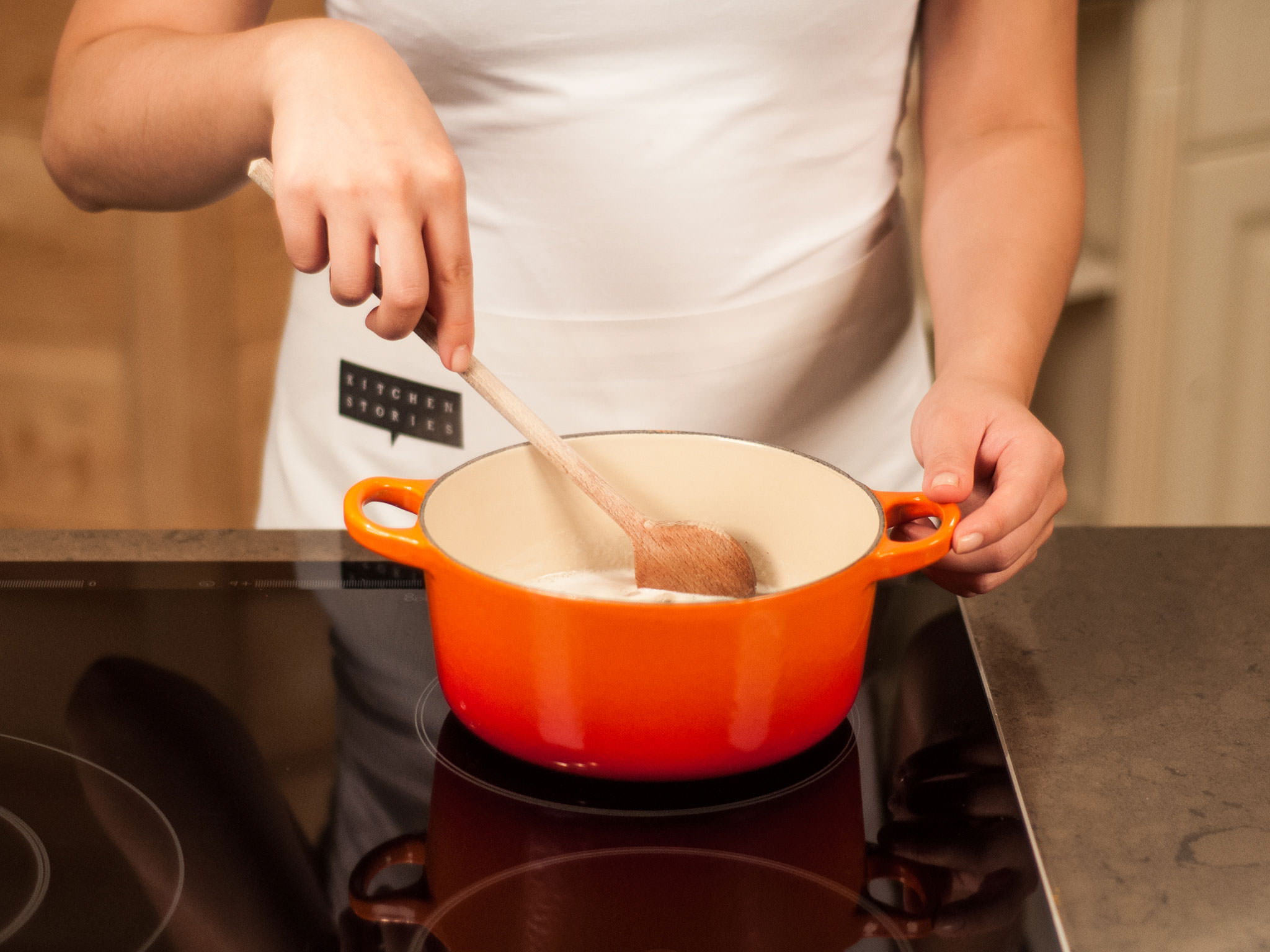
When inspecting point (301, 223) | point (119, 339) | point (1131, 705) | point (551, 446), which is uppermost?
point (301, 223)

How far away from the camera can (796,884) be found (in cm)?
38

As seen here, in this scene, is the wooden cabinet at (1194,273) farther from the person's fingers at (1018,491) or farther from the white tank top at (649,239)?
the person's fingers at (1018,491)

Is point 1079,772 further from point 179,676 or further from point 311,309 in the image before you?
point 311,309

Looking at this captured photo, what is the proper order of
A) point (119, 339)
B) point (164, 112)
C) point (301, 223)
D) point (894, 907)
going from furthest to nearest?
point (119, 339), point (164, 112), point (301, 223), point (894, 907)

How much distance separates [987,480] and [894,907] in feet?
0.83

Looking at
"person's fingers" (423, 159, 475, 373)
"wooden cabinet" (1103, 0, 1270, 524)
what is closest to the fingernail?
"person's fingers" (423, 159, 475, 373)

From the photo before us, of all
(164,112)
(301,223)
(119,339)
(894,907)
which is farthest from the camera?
(119,339)

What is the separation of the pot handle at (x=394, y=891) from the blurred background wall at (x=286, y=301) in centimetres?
131

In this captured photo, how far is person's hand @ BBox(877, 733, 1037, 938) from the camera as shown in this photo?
1.23ft

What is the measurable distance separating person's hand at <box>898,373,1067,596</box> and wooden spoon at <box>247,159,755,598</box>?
0.08 metres

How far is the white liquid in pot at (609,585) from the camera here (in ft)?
1.76

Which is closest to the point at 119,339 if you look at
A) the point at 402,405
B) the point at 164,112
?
the point at 402,405

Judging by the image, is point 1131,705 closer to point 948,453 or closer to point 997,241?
point 948,453

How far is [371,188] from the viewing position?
46 centimetres
